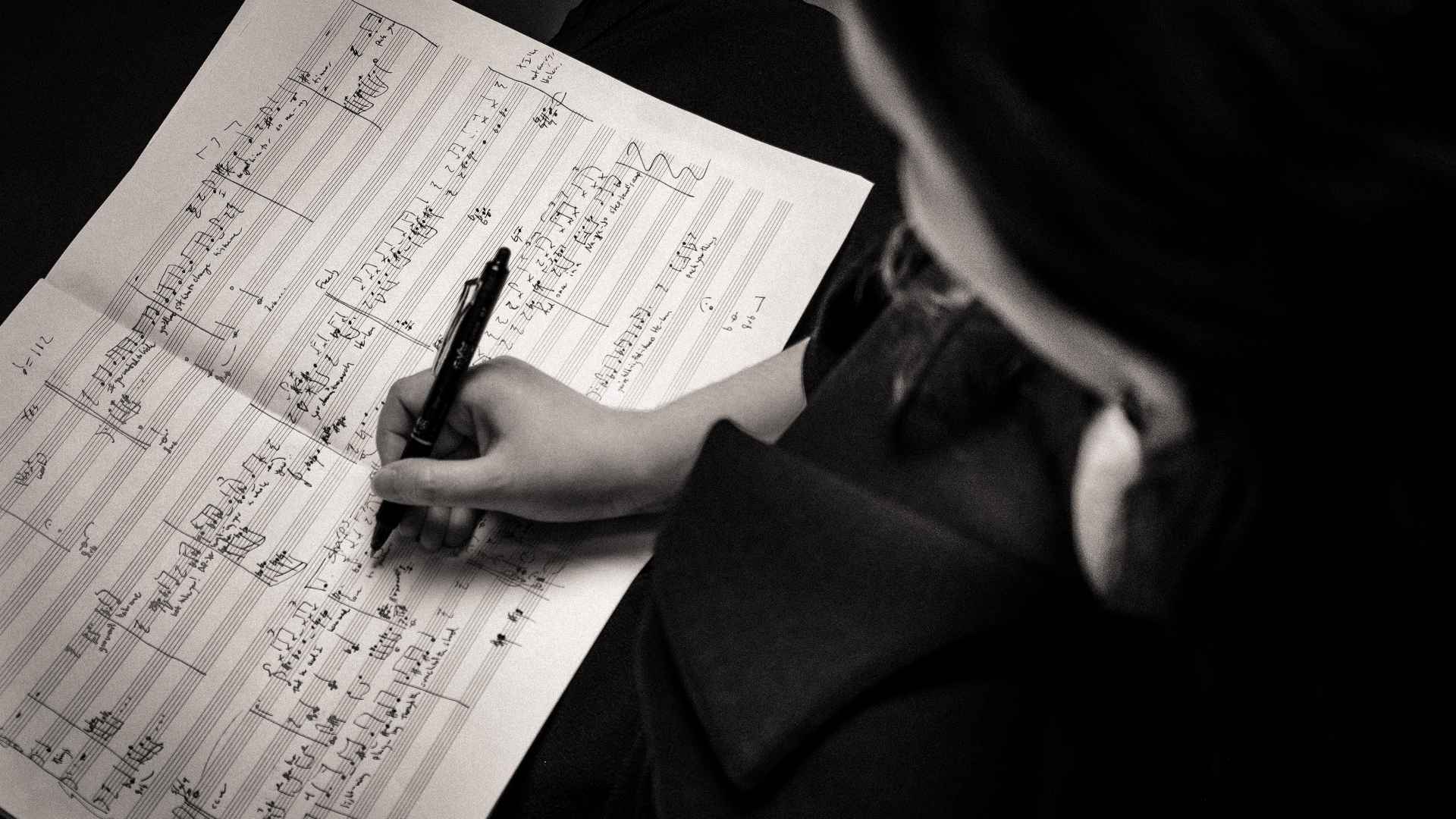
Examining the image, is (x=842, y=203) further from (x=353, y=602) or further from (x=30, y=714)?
(x=30, y=714)

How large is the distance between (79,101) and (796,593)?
2.04ft

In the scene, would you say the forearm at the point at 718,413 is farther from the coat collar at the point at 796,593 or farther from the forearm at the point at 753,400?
the coat collar at the point at 796,593

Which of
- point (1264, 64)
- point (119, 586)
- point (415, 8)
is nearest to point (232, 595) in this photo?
point (119, 586)

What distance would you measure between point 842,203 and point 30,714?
596 millimetres

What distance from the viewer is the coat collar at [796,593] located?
1.40 ft

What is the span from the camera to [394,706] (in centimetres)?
54

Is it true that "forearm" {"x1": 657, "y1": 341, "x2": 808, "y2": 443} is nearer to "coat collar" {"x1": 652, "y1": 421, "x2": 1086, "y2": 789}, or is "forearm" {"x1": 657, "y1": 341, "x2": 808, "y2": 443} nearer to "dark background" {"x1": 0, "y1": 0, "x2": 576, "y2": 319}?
"coat collar" {"x1": 652, "y1": 421, "x2": 1086, "y2": 789}

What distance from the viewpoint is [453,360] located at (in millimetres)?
545

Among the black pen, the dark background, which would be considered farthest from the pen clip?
the dark background

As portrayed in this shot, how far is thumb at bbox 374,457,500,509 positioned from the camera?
1.78ft

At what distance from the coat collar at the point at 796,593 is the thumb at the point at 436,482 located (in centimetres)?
14

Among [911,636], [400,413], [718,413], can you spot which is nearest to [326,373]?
[400,413]

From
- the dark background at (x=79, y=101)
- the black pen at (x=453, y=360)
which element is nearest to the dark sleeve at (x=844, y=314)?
the black pen at (x=453, y=360)

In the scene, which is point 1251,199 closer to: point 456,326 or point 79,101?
point 456,326
